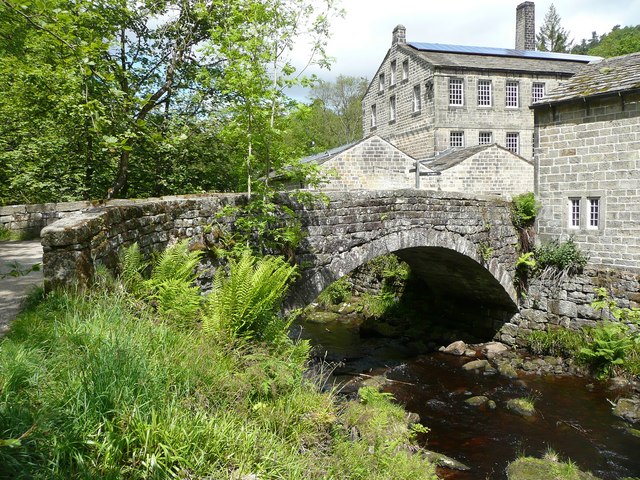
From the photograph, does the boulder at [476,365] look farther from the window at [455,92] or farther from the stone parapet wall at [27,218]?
the window at [455,92]

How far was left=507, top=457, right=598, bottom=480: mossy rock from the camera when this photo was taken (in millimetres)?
6832

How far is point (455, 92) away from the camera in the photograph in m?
27.1

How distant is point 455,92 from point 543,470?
78.1ft

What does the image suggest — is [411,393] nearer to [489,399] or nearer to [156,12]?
[489,399]

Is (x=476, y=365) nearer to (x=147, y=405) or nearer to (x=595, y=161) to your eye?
(x=595, y=161)

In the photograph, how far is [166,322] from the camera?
4371 mm

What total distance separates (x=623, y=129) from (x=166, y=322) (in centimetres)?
1167

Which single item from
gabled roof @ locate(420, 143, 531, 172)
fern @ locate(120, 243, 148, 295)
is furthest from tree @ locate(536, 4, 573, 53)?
fern @ locate(120, 243, 148, 295)

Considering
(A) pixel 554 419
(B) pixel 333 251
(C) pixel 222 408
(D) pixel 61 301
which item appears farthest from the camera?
(A) pixel 554 419

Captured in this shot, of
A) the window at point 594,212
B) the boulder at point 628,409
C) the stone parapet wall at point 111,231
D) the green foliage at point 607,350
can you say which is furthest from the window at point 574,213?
the stone parapet wall at point 111,231

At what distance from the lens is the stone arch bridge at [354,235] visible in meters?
4.23

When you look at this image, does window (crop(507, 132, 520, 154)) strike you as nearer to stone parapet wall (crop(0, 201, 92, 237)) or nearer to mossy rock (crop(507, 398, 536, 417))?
mossy rock (crop(507, 398, 536, 417))

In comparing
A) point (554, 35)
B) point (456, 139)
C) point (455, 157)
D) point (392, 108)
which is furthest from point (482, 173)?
point (554, 35)

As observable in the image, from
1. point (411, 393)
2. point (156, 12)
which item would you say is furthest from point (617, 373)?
point (156, 12)
